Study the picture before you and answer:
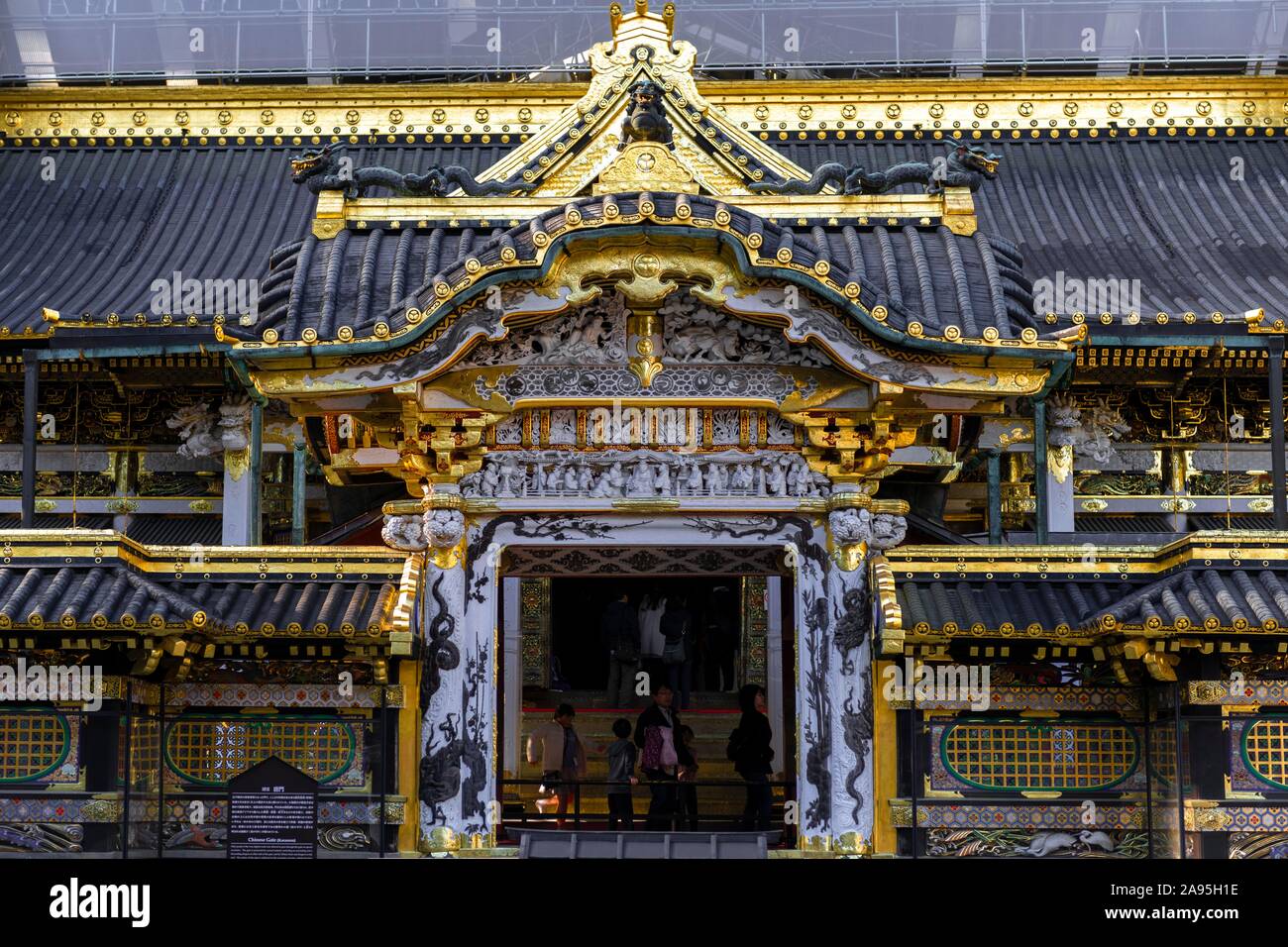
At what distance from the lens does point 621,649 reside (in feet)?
89.4

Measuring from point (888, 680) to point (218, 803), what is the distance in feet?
19.1

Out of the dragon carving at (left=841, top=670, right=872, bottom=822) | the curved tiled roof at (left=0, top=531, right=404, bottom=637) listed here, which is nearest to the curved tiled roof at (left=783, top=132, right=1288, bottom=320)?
the dragon carving at (left=841, top=670, right=872, bottom=822)

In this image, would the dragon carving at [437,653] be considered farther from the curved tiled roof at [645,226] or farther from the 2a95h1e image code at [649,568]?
the curved tiled roof at [645,226]

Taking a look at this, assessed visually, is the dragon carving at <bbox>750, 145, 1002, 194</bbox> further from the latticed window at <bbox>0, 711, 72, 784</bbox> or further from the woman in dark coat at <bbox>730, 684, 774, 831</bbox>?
the latticed window at <bbox>0, 711, 72, 784</bbox>

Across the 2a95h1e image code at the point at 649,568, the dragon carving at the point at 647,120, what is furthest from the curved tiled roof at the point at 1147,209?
the dragon carving at the point at 647,120

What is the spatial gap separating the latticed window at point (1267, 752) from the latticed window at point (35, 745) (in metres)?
9.73

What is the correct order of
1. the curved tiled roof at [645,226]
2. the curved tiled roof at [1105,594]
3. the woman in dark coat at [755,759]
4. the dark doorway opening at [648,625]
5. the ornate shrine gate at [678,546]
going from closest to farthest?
the curved tiled roof at [1105,594] < the curved tiled roof at [645,226] < the ornate shrine gate at [678,546] < the woman in dark coat at [755,759] < the dark doorway opening at [648,625]

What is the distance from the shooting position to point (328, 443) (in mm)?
19484

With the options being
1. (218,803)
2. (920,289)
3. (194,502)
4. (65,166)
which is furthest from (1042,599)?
(65,166)

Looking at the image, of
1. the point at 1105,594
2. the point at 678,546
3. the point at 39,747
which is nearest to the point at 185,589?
the point at 39,747

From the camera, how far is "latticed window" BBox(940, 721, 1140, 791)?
59.4 ft

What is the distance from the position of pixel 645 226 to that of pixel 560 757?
29.7 feet

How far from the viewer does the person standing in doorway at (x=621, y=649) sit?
27.3 metres

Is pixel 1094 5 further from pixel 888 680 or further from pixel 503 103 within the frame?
pixel 888 680
